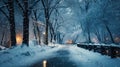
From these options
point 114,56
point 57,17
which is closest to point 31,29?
point 57,17

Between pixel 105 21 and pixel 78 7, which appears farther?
pixel 78 7

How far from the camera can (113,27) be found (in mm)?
59875

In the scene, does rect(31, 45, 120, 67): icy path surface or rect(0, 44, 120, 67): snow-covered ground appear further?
rect(0, 44, 120, 67): snow-covered ground

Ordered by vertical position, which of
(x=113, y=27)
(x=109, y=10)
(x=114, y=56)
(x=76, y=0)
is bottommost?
(x=114, y=56)

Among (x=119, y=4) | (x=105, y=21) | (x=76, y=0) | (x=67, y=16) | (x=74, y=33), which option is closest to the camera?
(x=119, y=4)

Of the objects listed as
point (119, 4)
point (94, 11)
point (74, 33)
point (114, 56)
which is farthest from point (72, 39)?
point (114, 56)

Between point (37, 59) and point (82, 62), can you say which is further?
point (37, 59)

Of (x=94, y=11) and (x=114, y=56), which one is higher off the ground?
(x=94, y=11)

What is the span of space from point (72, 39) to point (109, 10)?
233 ft

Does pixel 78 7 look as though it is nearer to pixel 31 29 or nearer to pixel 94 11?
pixel 94 11

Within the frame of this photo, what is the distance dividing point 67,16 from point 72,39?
34122 mm

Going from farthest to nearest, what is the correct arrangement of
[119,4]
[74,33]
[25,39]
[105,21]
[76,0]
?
1. [74,33]
2. [76,0]
3. [105,21]
4. [119,4]
5. [25,39]

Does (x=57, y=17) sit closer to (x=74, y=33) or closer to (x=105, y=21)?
(x=105, y=21)

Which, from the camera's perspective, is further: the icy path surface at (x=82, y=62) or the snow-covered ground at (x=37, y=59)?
the snow-covered ground at (x=37, y=59)
